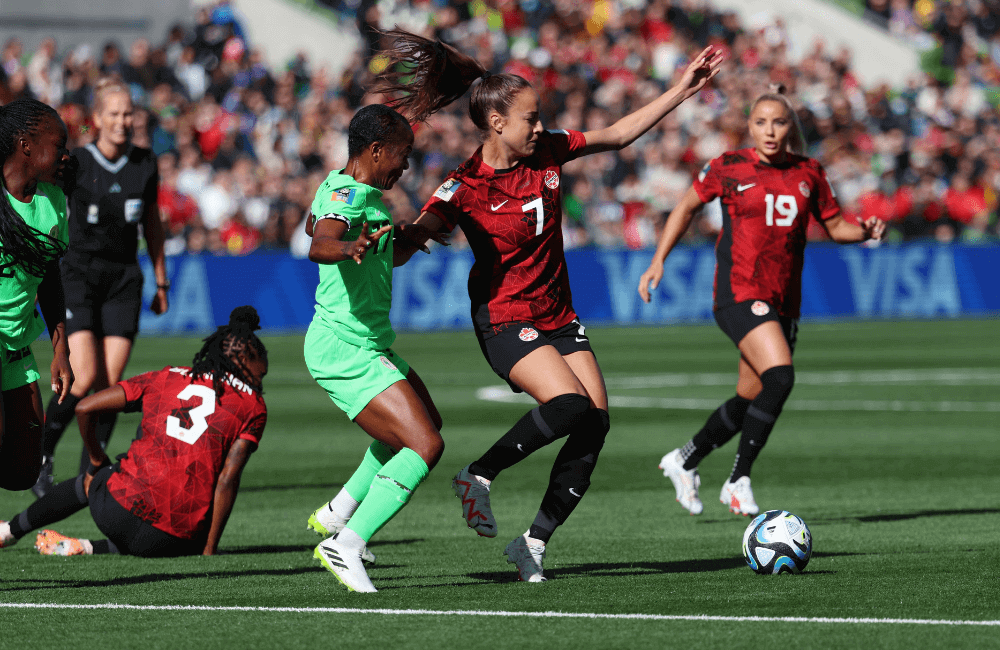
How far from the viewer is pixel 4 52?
26.3 metres

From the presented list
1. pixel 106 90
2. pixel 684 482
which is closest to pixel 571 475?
pixel 684 482

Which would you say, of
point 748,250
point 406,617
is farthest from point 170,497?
point 748,250

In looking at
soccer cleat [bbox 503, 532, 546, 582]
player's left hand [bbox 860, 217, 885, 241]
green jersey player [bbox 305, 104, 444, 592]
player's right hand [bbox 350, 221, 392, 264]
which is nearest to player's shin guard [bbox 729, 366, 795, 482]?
player's left hand [bbox 860, 217, 885, 241]

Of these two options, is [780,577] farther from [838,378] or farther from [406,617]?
[838,378]

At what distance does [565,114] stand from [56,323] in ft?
71.2

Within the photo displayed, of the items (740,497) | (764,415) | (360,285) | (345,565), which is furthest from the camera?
(764,415)

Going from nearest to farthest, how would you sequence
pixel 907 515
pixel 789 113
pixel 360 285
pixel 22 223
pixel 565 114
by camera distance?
pixel 22 223 → pixel 360 285 → pixel 907 515 → pixel 789 113 → pixel 565 114

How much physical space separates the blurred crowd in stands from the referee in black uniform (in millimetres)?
14175

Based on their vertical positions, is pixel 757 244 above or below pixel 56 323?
below

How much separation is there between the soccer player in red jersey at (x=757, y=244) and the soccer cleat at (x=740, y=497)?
242 mm

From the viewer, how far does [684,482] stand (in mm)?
9047

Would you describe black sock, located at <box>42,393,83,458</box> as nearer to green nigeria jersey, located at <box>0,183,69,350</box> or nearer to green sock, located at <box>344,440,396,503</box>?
green sock, located at <box>344,440,396,503</box>

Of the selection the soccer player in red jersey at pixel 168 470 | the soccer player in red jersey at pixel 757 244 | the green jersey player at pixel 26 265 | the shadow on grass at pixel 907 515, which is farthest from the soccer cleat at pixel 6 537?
the shadow on grass at pixel 907 515

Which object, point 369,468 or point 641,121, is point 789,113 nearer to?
point 641,121
